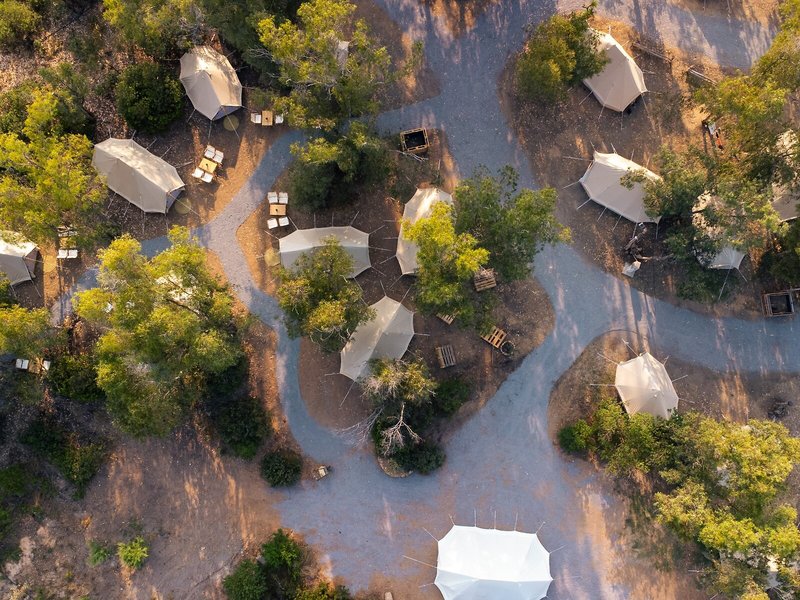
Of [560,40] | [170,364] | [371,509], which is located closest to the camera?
[170,364]

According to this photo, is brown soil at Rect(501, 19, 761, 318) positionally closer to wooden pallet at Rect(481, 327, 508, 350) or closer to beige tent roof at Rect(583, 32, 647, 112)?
beige tent roof at Rect(583, 32, 647, 112)

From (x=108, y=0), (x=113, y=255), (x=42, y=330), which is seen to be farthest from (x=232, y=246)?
(x=108, y=0)

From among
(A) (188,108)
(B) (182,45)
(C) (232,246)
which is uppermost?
(B) (182,45)

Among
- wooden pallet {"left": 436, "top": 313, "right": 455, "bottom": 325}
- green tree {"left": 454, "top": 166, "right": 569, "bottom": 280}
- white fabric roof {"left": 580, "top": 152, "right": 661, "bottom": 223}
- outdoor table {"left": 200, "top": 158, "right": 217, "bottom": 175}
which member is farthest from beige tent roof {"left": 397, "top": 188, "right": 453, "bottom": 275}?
outdoor table {"left": 200, "top": 158, "right": 217, "bottom": 175}

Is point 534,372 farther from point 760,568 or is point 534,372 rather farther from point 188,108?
point 188,108

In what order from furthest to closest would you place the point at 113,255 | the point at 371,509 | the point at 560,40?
the point at 371,509, the point at 560,40, the point at 113,255

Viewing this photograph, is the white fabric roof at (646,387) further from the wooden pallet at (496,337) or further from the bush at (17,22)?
the bush at (17,22)
